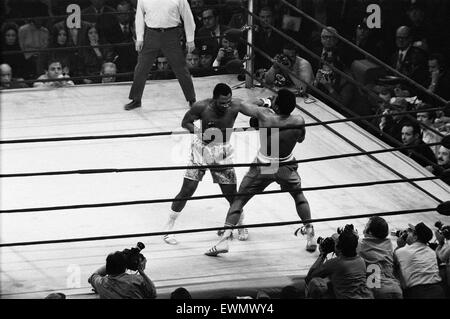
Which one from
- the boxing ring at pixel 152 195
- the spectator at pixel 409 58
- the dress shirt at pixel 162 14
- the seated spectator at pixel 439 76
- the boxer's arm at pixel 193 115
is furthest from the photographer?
the spectator at pixel 409 58

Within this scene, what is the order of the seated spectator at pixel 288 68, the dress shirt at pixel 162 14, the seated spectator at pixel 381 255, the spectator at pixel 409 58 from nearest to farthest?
the seated spectator at pixel 381 255 < the dress shirt at pixel 162 14 < the seated spectator at pixel 288 68 < the spectator at pixel 409 58

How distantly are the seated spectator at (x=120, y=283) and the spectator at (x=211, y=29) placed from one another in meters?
4.03

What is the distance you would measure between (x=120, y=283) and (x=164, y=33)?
293cm

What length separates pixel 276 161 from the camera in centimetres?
770

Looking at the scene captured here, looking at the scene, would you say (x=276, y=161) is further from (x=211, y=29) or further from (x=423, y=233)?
(x=211, y=29)

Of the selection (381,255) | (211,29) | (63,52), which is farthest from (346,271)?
(63,52)

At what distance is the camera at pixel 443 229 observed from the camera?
7.64 m

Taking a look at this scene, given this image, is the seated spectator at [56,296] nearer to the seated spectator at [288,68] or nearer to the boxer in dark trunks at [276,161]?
the boxer in dark trunks at [276,161]

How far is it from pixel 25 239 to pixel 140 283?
1.13 metres

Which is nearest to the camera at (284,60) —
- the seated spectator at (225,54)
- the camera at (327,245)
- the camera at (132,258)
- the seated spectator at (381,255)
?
the seated spectator at (225,54)

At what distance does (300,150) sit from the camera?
30.4ft

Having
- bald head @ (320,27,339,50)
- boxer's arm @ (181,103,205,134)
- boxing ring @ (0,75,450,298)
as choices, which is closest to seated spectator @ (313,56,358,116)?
bald head @ (320,27,339,50)
